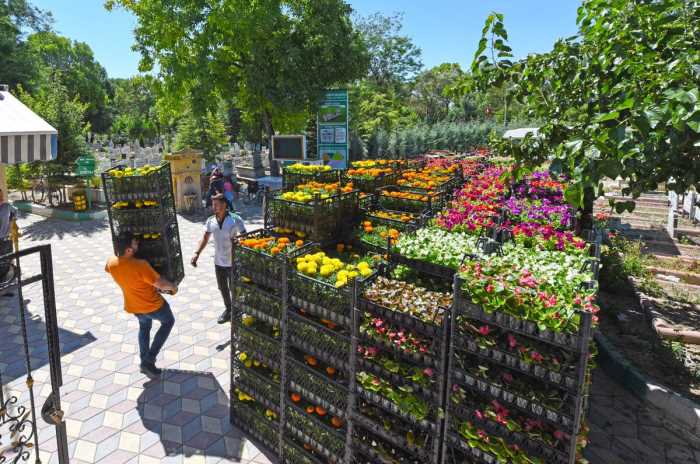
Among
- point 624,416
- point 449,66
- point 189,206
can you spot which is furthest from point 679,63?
point 449,66

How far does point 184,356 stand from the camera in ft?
20.7

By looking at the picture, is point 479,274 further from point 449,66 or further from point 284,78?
point 449,66

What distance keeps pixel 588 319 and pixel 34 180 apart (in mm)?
21548

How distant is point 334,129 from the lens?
18.7 metres

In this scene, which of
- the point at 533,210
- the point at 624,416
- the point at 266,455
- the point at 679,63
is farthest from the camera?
the point at 533,210

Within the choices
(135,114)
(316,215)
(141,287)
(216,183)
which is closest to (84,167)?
(216,183)

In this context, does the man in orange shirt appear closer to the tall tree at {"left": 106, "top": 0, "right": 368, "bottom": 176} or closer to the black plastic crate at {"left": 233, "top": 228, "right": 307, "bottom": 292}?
the black plastic crate at {"left": 233, "top": 228, "right": 307, "bottom": 292}

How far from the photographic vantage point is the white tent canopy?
6.52 meters

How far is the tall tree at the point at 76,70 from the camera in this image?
52.7m

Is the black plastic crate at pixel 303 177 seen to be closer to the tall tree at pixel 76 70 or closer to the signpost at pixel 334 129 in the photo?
the signpost at pixel 334 129

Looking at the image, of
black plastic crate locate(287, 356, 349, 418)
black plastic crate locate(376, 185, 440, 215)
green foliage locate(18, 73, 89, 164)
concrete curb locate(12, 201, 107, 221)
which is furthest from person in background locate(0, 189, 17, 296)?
green foliage locate(18, 73, 89, 164)

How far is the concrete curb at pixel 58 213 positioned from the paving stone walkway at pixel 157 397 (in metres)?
7.44

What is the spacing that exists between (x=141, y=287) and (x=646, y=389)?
6.41m

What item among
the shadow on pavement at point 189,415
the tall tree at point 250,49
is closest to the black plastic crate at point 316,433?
the shadow on pavement at point 189,415
